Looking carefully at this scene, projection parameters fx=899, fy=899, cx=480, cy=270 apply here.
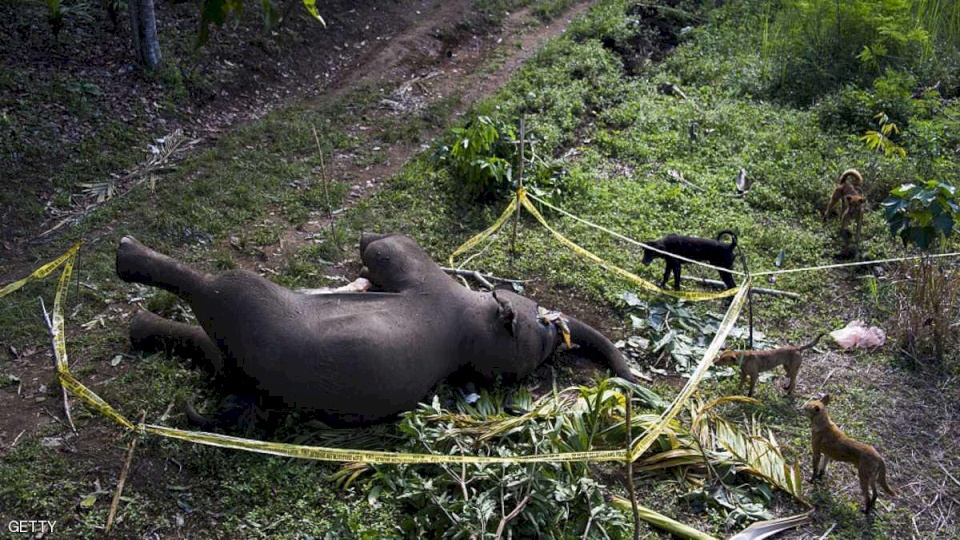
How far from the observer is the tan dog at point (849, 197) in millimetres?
8148

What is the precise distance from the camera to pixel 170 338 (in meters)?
6.26

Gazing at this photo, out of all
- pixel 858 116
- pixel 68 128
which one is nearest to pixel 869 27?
pixel 858 116

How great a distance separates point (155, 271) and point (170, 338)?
0.62 m

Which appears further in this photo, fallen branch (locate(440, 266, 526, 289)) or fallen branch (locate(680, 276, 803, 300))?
fallen branch (locate(680, 276, 803, 300))

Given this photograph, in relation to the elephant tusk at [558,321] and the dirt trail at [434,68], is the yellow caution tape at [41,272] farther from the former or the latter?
the elephant tusk at [558,321]

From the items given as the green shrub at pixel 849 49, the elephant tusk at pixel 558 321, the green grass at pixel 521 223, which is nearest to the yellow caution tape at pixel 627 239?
the green grass at pixel 521 223

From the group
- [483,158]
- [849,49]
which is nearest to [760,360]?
[483,158]

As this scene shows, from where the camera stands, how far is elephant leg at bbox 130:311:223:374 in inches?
242

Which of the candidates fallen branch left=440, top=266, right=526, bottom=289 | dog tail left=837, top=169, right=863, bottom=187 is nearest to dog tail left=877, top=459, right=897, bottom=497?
fallen branch left=440, top=266, right=526, bottom=289

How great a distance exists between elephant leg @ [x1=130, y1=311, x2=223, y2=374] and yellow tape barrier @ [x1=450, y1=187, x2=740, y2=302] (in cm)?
234

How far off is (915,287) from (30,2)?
9956 mm

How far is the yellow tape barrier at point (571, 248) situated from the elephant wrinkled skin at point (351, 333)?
119cm

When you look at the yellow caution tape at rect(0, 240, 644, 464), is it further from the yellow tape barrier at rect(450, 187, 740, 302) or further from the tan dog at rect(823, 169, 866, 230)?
the tan dog at rect(823, 169, 866, 230)

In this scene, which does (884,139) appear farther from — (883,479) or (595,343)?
(883,479)
